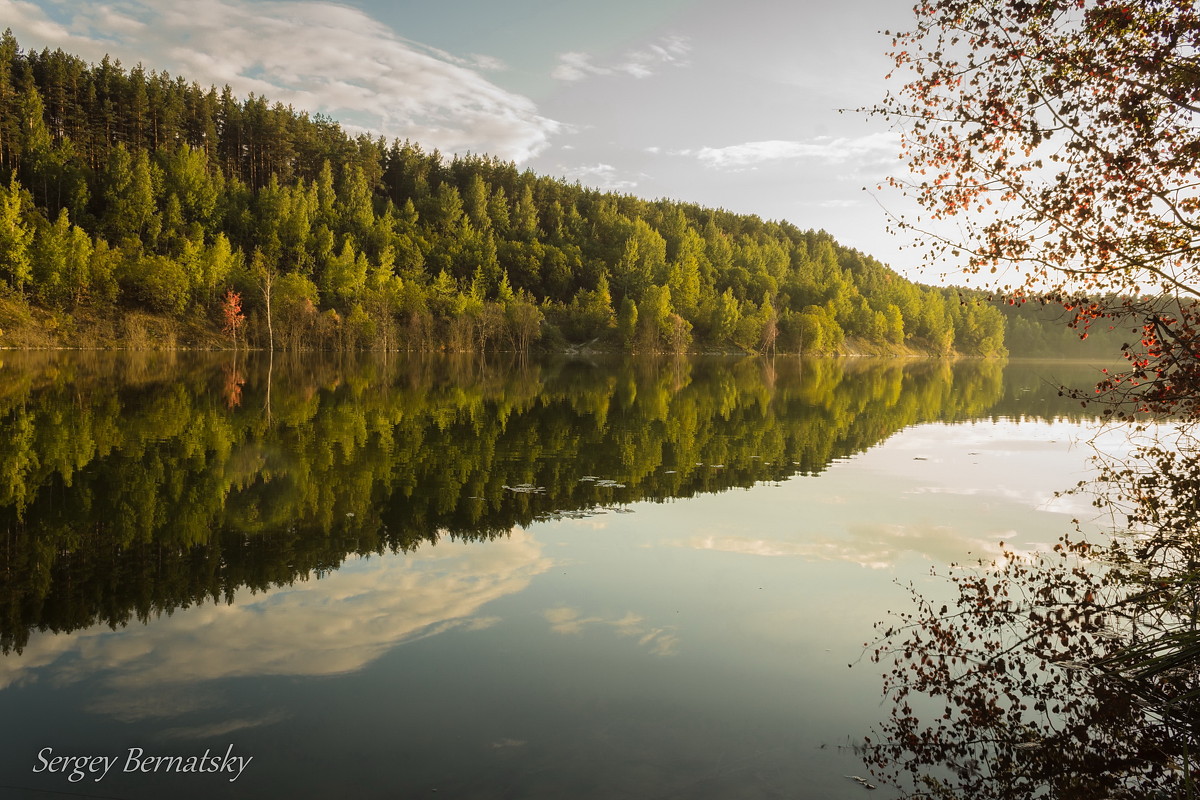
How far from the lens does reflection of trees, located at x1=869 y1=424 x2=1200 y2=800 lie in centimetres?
528

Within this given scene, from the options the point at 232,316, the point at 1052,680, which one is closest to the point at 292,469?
the point at 1052,680

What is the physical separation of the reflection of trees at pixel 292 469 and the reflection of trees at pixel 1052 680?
21.0 ft

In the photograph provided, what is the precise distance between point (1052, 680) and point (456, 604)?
19.4 ft

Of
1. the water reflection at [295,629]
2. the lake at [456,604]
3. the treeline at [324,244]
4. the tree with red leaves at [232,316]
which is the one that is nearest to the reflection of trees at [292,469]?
the lake at [456,604]

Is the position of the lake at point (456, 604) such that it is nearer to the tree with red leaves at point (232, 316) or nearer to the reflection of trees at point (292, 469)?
the reflection of trees at point (292, 469)

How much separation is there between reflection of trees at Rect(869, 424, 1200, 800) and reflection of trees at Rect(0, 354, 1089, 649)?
6.39m

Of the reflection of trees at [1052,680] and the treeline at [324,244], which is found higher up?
the treeline at [324,244]

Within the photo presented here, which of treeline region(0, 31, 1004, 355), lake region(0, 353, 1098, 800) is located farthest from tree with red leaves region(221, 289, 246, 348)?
lake region(0, 353, 1098, 800)

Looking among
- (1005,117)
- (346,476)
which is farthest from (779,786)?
(346,476)

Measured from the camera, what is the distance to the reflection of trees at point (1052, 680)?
17.3 feet

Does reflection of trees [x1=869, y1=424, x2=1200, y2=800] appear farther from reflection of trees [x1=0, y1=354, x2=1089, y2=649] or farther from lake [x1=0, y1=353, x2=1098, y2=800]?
reflection of trees [x1=0, y1=354, x2=1089, y2=649]

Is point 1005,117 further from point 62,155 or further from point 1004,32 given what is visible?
point 62,155

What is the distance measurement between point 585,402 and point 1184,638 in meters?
27.4

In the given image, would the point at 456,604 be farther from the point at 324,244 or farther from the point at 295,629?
the point at 324,244
